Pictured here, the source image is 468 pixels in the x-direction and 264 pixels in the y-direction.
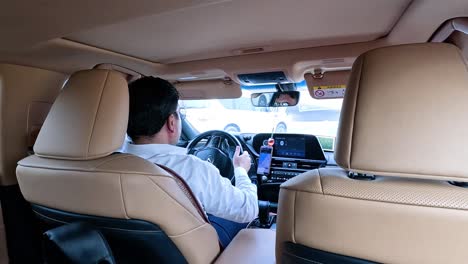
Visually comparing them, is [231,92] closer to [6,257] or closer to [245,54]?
[245,54]

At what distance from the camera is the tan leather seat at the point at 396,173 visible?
666 millimetres

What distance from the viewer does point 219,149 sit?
2316 millimetres

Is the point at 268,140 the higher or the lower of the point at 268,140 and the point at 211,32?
the lower

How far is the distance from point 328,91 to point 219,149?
3.10ft

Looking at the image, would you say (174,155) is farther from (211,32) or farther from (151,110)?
(211,32)

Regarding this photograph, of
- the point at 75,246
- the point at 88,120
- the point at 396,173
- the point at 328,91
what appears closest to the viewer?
the point at 396,173

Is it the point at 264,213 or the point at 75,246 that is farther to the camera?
the point at 264,213

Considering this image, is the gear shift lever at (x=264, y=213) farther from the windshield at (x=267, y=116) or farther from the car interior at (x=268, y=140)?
the windshield at (x=267, y=116)

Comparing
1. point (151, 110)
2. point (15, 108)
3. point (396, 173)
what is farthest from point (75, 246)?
point (15, 108)

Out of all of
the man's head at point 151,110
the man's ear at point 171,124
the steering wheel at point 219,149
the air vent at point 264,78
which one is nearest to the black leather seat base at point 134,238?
the man's head at point 151,110

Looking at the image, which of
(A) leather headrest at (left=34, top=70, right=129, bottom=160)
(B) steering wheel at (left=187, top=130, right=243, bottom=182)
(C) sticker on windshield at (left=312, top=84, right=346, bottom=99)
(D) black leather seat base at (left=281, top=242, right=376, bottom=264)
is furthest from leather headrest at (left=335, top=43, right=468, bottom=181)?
(B) steering wheel at (left=187, top=130, right=243, bottom=182)

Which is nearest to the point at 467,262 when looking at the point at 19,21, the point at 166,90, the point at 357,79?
the point at 357,79

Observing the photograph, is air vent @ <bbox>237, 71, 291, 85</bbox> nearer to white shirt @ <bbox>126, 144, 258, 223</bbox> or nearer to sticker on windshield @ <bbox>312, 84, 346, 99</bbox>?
sticker on windshield @ <bbox>312, 84, 346, 99</bbox>

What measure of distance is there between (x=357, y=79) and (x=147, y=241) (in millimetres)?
920
